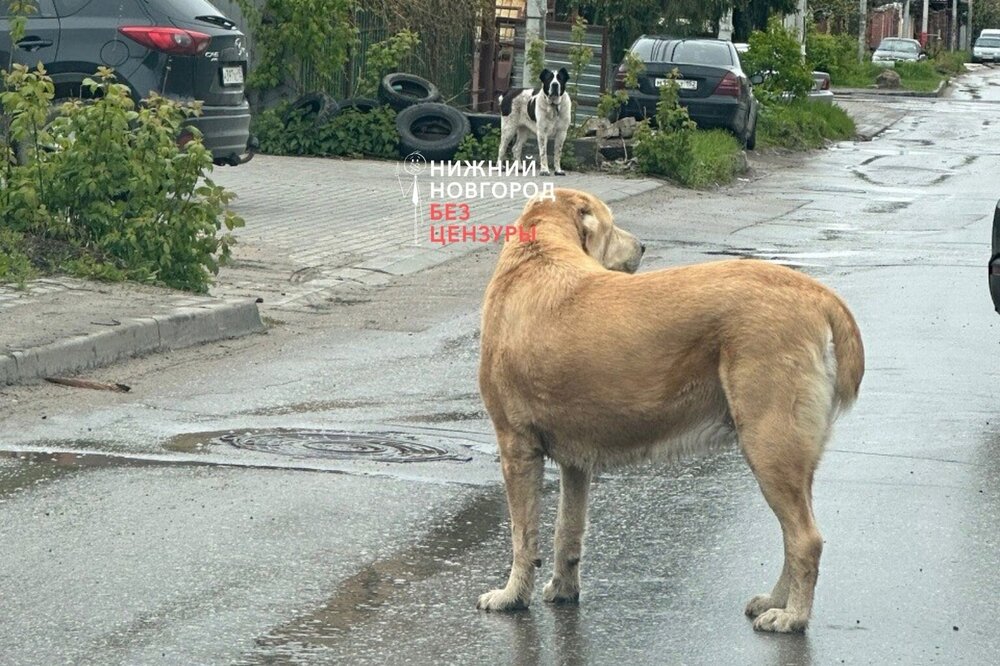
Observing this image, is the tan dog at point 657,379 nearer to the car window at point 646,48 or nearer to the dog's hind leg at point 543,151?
the dog's hind leg at point 543,151

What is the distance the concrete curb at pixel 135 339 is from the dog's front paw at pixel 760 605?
4.54m

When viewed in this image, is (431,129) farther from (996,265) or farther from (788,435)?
(788,435)

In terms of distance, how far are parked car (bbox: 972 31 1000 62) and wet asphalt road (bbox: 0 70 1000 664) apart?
84218 mm

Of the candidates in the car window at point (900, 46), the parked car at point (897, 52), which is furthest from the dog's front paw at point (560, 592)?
the car window at point (900, 46)

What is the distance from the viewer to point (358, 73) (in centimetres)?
2595

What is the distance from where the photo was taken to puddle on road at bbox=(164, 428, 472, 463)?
733cm

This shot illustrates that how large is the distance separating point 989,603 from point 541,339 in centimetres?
165

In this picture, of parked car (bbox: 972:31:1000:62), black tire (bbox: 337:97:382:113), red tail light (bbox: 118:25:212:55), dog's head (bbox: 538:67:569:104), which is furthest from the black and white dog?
parked car (bbox: 972:31:1000:62)

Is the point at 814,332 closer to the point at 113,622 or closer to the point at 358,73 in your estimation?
the point at 113,622

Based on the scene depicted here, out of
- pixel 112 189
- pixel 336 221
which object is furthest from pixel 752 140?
pixel 112 189

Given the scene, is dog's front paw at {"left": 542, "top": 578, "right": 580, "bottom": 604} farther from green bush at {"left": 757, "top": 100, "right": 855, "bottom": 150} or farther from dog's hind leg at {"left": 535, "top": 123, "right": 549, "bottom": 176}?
green bush at {"left": 757, "top": 100, "right": 855, "bottom": 150}

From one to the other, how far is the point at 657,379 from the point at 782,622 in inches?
31.3

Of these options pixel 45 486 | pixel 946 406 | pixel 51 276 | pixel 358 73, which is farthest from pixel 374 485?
pixel 358 73

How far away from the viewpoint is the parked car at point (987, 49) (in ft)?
298
